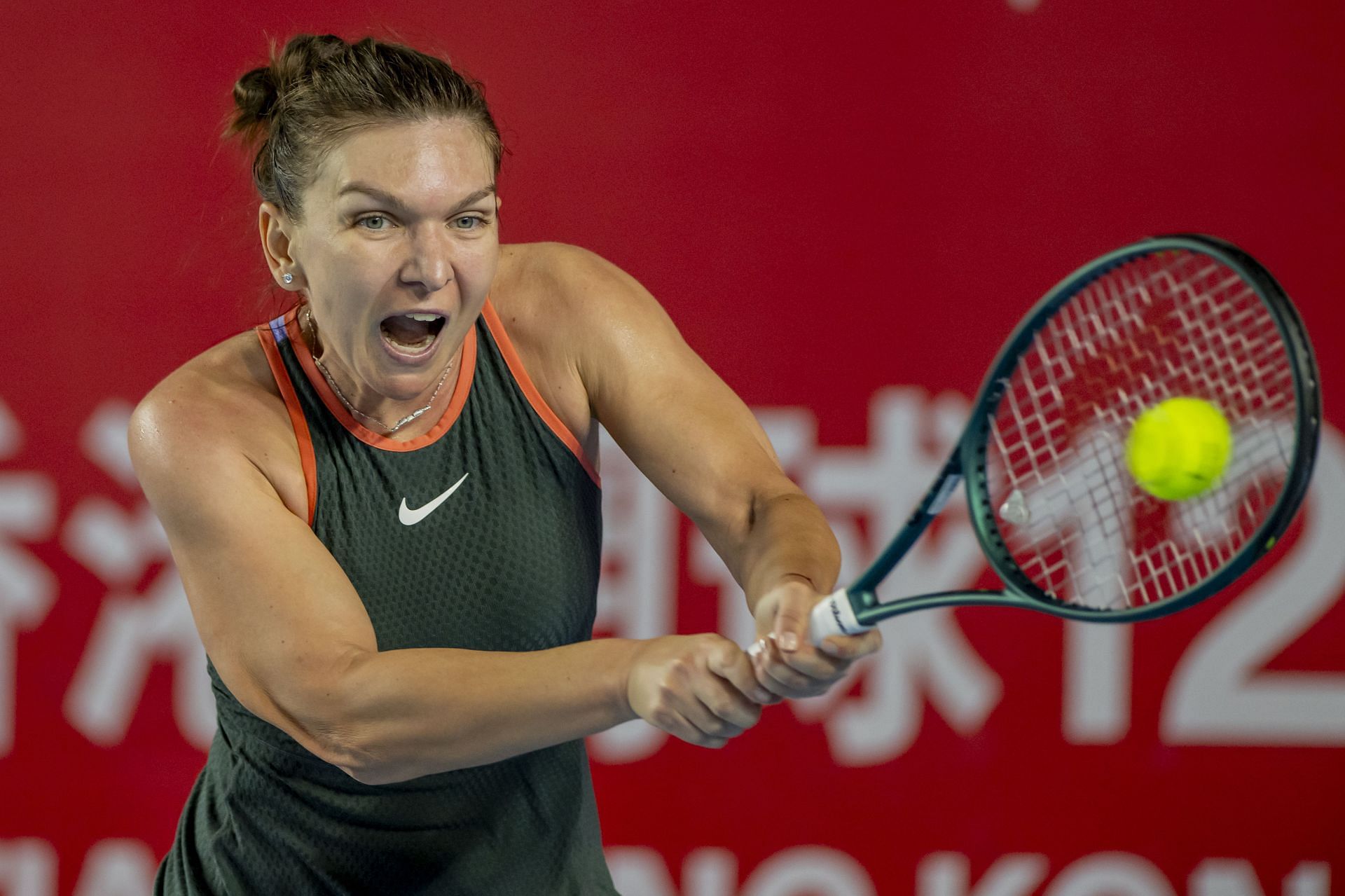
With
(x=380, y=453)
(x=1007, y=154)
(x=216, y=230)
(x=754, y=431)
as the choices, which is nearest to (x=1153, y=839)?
(x=1007, y=154)

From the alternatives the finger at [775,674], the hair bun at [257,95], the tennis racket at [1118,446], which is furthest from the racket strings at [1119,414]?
the hair bun at [257,95]

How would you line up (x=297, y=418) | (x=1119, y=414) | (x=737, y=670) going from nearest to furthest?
(x=737, y=670) → (x=297, y=418) → (x=1119, y=414)

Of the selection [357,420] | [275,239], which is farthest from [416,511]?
[275,239]

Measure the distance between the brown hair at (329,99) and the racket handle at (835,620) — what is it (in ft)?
2.09

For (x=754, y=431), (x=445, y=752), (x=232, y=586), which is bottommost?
(x=445, y=752)

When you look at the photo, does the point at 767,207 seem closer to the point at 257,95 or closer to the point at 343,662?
the point at 257,95

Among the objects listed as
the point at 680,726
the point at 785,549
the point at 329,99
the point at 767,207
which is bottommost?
the point at 680,726

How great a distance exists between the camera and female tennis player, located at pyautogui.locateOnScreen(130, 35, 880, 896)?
4.44ft

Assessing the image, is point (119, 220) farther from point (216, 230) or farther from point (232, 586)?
point (232, 586)

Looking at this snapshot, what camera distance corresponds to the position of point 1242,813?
2775 mm

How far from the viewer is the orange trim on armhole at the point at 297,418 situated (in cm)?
151

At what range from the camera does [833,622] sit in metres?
1.21

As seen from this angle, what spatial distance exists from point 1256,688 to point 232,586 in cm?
202

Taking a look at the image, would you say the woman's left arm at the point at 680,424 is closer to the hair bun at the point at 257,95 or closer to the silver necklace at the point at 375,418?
the silver necklace at the point at 375,418
